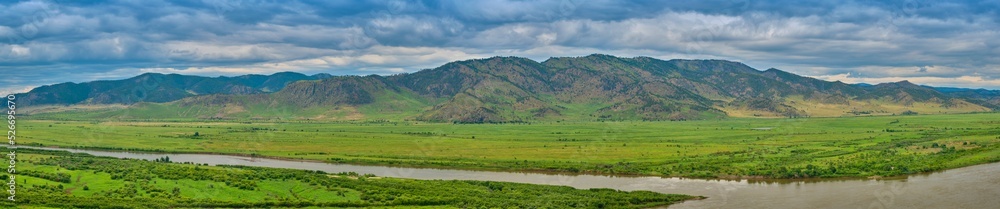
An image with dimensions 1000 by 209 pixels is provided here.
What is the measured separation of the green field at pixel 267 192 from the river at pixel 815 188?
8510 millimetres

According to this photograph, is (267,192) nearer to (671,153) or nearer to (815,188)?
(815,188)

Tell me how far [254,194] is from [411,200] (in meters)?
20.0

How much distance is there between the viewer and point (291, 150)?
17562cm

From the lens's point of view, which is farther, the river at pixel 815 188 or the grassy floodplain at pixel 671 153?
the grassy floodplain at pixel 671 153

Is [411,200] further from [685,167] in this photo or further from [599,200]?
[685,167]

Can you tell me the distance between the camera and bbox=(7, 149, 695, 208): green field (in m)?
81.2

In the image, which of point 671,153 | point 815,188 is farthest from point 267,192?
point 671,153

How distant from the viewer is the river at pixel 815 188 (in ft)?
277

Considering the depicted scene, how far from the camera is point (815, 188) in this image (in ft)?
321

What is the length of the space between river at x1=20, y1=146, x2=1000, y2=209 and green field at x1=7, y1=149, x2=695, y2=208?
8510 mm

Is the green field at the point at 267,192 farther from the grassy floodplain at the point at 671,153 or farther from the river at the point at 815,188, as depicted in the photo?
the grassy floodplain at the point at 671,153

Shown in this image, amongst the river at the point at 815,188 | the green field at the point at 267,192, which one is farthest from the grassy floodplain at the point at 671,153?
the green field at the point at 267,192

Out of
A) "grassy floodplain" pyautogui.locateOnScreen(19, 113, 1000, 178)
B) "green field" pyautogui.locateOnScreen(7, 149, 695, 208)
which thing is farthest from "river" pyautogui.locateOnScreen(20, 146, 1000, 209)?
"green field" pyautogui.locateOnScreen(7, 149, 695, 208)

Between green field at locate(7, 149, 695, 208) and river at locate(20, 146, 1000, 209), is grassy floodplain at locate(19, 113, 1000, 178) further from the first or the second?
green field at locate(7, 149, 695, 208)
